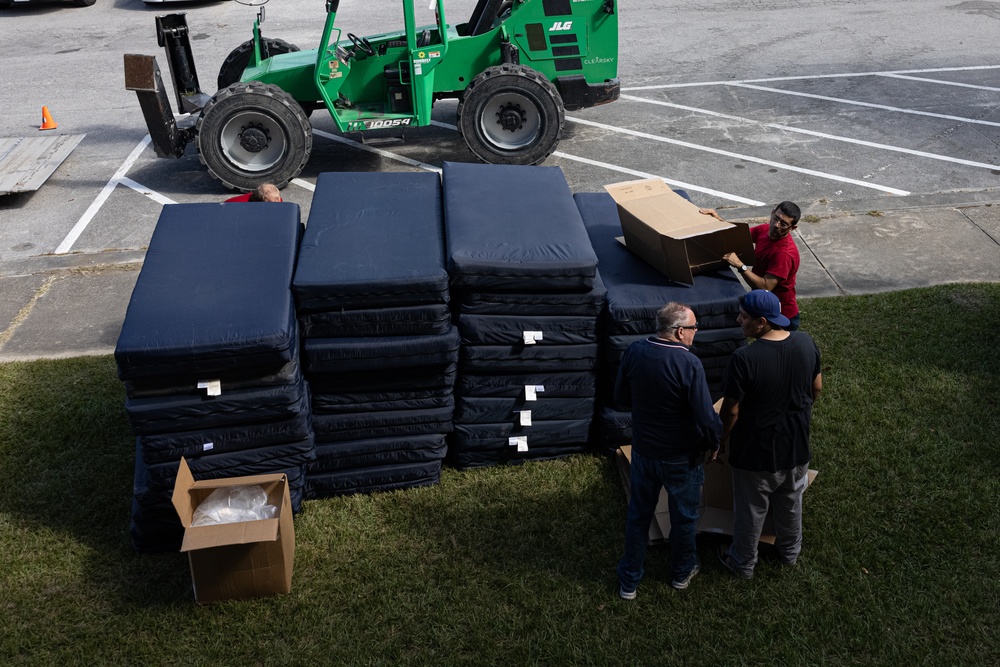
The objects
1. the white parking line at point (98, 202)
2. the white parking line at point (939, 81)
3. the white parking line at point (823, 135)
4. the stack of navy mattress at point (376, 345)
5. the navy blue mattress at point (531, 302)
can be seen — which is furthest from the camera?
the white parking line at point (939, 81)

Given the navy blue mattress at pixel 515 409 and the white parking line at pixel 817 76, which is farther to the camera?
the white parking line at pixel 817 76

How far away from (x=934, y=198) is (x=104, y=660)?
966cm

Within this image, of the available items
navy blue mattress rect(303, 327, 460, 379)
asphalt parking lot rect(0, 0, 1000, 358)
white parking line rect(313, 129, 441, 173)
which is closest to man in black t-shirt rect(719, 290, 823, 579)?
navy blue mattress rect(303, 327, 460, 379)

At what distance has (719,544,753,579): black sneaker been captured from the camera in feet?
17.8

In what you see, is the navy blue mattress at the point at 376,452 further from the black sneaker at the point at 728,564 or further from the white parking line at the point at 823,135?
the white parking line at the point at 823,135

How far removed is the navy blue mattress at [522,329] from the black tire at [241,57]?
7.66m

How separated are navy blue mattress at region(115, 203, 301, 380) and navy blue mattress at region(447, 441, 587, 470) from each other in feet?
5.30

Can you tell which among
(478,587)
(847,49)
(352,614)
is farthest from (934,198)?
(352,614)

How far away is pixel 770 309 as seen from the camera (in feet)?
16.4

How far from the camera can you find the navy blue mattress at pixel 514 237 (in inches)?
232

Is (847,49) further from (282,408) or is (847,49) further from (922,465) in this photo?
(282,408)

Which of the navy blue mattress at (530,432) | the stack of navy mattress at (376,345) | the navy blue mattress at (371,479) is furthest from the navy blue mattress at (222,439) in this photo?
the navy blue mattress at (530,432)

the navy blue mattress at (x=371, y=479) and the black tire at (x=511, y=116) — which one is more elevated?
the black tire at (x=511, y=116)

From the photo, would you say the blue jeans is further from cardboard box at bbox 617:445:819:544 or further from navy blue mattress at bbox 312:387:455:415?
navy blue mattress at bbox 312:387:455:415
